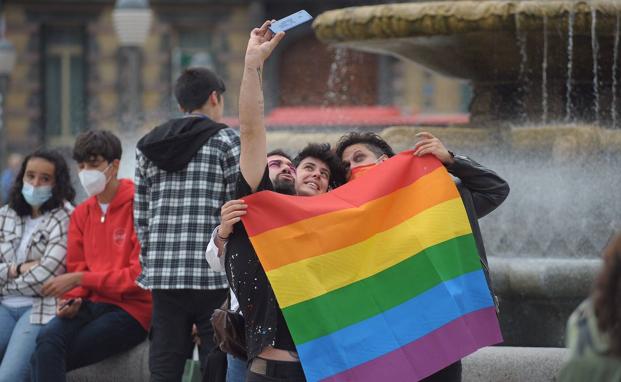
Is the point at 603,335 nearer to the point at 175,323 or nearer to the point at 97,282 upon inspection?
the point at 175,323

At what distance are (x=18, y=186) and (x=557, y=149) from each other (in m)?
3.00

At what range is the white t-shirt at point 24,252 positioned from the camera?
6.66m

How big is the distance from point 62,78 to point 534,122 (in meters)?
29.5

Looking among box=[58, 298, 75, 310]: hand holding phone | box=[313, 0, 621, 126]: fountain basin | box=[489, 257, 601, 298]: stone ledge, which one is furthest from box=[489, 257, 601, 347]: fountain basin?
box=[58, 298, 75, 310]: hand holding phone

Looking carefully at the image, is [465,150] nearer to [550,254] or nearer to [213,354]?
[550,254]

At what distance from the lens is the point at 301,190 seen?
505 cm

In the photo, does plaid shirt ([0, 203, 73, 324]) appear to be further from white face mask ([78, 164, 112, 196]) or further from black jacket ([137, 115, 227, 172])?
black jacket ([137, 115, 227, 172])

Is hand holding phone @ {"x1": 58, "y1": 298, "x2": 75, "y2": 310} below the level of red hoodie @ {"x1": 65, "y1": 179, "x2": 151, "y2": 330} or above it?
below

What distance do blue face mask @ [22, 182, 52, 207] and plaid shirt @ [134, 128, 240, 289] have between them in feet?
3.39

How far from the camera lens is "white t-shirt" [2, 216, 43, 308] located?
6.66 m

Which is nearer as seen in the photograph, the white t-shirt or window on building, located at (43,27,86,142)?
the white t-shirt

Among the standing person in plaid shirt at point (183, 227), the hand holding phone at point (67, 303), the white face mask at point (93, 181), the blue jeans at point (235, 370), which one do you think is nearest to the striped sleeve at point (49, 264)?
the hand holding phone at point (67, 303)

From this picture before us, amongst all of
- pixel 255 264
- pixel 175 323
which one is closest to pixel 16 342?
pixel 175 323

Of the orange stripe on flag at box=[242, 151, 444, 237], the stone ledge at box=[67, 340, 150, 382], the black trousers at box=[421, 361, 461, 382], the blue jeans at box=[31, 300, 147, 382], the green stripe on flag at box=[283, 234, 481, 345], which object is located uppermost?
the orange stripe on flag at box=[242, 151, 444, 237]
